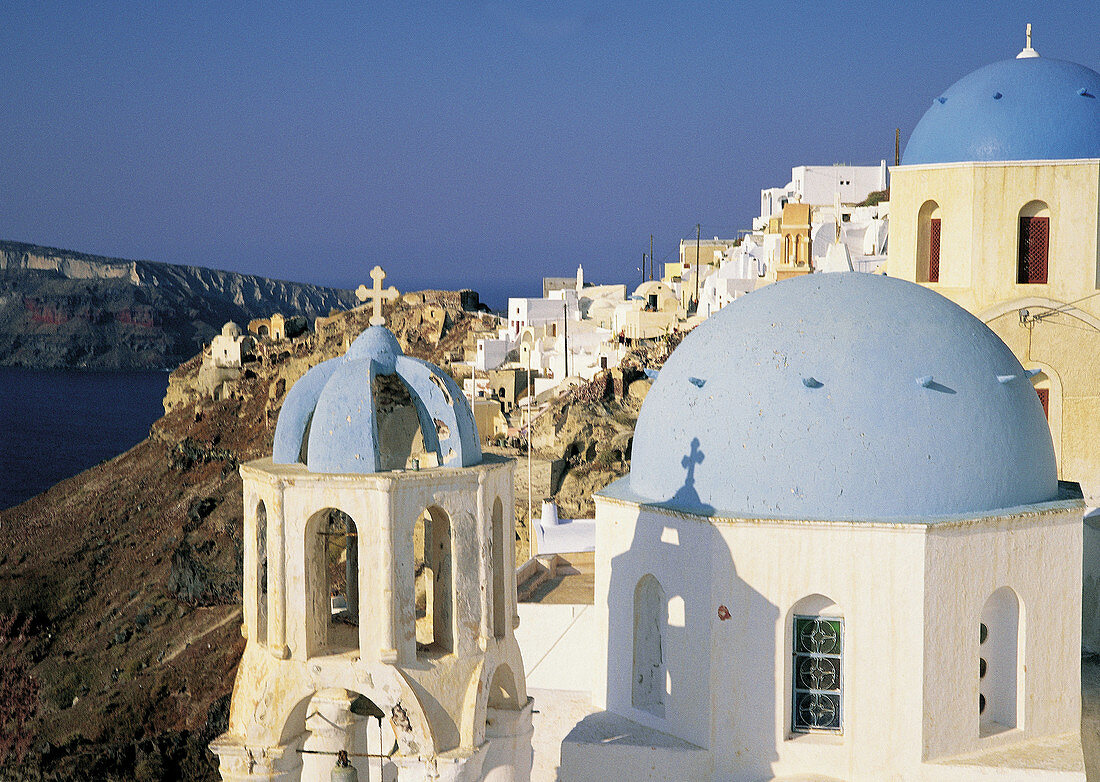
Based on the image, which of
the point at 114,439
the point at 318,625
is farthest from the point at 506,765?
the point at 114,439

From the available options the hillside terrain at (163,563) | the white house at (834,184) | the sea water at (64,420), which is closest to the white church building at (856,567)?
the hillside terrain at (163,563)

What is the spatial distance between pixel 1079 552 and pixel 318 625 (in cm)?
562

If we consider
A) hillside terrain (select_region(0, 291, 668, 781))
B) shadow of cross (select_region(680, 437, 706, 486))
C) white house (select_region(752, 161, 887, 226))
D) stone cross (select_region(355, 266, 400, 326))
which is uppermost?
white house (select_region(752, 161, 887, 226))

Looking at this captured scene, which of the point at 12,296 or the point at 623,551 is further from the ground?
the point at 12,296

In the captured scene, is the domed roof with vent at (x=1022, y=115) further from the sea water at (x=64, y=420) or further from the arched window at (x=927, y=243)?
the sea water at (x=64, y=420)

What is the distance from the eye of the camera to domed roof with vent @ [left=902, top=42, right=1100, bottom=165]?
13.0 m

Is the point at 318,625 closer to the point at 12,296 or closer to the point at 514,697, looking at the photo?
the point at 514,697

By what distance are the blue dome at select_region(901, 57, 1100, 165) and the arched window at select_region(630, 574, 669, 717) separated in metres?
6.83

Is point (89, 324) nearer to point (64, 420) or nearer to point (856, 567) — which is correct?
point (64, 420)

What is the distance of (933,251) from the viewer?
1391 centimetres

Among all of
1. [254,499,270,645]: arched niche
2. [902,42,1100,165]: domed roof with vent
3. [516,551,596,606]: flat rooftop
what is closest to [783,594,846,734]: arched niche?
[254,499,270,645]: arched niche

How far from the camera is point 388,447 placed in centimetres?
823

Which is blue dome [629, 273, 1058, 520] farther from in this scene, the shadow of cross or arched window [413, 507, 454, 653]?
arched window [413, 507, 454, 653]

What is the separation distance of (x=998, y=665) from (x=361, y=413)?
525cm
